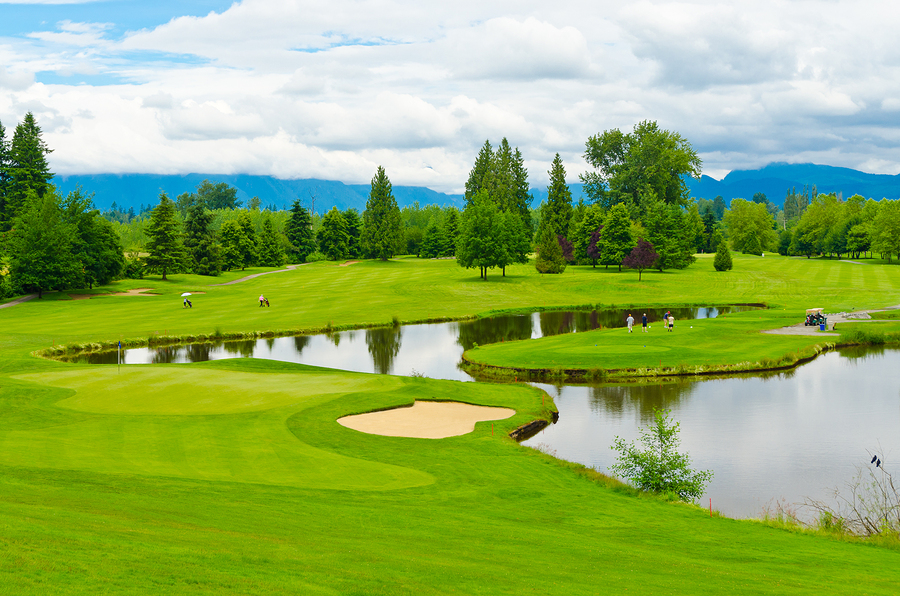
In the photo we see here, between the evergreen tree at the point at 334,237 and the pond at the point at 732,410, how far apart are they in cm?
8348

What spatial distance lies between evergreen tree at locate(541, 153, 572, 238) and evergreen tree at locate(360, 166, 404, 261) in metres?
32.2

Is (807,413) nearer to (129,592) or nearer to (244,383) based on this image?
(244,383)

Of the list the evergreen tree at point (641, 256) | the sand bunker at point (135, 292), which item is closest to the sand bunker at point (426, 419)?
the sand bunker at point (135, 292)

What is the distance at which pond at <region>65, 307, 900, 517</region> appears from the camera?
70.8 feet

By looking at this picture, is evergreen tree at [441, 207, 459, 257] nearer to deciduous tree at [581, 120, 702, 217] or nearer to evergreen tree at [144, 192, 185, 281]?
deciduous tree at [581, 120, 702, 217]

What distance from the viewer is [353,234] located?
140m

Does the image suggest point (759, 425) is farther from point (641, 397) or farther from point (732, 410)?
point (641, 397)

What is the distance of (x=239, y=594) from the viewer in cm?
907

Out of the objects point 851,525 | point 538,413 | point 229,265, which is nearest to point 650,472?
point 851,525

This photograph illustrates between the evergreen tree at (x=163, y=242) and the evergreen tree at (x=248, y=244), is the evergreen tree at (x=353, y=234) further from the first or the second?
the evergreen tree at (x=163, y=242)

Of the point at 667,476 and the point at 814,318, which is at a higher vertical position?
the point at 814,318

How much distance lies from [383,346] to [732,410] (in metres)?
26.5

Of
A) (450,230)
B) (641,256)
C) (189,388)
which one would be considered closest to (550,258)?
(641,256)

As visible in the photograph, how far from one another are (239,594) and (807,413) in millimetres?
26737
